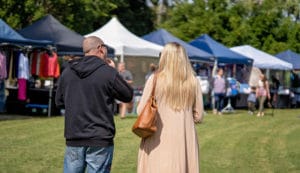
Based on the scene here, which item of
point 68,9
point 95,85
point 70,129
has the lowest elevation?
point 70,129

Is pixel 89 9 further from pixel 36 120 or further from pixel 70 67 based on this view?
pixel 70 67

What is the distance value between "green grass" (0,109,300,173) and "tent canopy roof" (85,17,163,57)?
3608 mm

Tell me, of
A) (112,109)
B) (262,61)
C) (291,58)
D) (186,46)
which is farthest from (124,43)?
(112,109)

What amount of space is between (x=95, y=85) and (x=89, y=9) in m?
31.8

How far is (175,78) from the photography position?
19.8 feet

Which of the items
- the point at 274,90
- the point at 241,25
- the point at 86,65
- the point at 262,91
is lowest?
the point at 274,90

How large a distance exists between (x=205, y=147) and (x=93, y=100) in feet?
27.1

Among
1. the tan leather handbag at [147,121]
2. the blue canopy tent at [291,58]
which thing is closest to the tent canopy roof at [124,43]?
the blue canopy tent at [291,58]

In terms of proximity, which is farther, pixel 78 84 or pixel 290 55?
pixel 290 55

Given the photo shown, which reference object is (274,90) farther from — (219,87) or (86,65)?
(86,65)

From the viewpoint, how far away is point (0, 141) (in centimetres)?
1296

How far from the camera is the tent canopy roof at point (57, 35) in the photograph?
20.1 m

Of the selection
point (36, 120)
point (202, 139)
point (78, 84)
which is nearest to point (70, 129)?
point (78, 84)

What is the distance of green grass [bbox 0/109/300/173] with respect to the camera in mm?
10531
